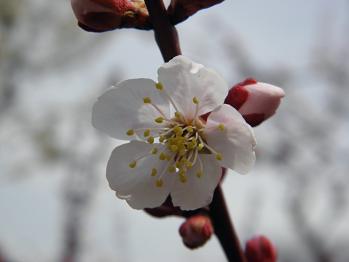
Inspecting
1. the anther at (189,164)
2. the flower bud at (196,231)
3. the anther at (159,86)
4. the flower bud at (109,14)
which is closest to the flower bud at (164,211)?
the flower bud at (196,231)

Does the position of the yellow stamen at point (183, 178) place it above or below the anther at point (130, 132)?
below

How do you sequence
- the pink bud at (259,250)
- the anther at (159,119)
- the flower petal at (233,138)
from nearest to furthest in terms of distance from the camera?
the flower petal at (233,138) → the anther at (159,119) → the pink bud at (259,250)

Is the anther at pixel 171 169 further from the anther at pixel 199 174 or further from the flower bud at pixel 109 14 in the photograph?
the flower bud at pixel 109 14

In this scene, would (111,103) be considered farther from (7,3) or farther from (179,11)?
(7,3)

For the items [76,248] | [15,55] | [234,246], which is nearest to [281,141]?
[76,248]

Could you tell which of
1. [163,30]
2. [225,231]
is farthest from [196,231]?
[163,30]

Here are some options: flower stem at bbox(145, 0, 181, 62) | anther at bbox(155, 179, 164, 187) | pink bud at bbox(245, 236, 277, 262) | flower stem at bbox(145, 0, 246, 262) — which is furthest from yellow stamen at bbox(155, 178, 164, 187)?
pink bud at bbox(245, 236, 277, 262)

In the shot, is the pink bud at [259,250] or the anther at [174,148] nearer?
the anther at [174,148]
